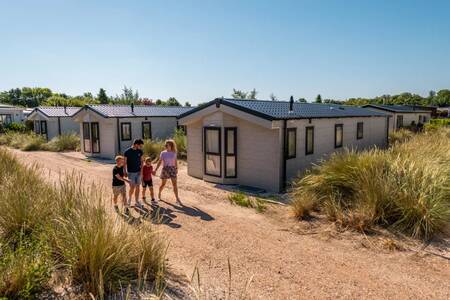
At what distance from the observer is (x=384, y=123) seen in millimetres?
19328

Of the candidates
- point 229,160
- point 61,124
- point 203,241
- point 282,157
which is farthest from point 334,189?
point 61,124

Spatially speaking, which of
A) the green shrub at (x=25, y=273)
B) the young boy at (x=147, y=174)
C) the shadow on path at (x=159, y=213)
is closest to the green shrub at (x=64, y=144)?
the young boy at (x=147, y=174)

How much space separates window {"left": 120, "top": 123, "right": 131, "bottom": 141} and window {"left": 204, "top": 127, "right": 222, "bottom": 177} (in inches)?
328

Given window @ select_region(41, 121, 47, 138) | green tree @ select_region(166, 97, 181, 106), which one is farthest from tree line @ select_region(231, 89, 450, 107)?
window @ select_region(41, 121, 47, 138)

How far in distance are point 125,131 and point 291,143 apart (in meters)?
10.9

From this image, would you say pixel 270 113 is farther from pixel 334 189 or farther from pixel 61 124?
pixel 61 124

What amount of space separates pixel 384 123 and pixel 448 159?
11267 millimetres

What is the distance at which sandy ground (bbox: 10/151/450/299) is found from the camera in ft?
15.1

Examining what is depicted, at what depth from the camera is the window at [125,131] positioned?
18.7 metres

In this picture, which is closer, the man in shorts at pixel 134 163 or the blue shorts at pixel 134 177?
the man in shorts at pixel 134 163

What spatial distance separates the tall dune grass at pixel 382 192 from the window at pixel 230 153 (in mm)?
3300

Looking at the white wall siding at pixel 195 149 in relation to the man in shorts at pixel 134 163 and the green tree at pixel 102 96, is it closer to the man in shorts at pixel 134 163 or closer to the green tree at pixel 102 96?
the man in shorts at pixel 134 163

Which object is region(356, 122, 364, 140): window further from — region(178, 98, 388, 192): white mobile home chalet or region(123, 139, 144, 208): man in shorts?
region(123, 139, 144, 208): man in shorts

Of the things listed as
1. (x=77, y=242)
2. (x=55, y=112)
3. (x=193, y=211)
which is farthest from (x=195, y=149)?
(x=55, y=112)
